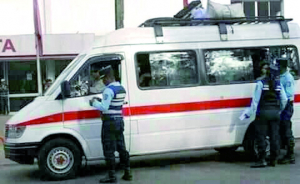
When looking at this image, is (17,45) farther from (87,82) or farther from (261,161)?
(261,161)

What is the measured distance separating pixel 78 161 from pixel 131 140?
3.15 ft

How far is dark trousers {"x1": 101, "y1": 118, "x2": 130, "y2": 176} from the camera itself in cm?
768

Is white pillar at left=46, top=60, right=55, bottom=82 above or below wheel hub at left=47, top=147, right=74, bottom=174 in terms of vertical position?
above

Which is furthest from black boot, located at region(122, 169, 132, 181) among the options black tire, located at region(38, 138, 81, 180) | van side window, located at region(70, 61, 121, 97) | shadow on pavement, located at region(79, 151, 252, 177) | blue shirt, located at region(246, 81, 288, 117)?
blue shirt, located at region(246, 81, 288, 117)

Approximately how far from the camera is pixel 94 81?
27.6ft

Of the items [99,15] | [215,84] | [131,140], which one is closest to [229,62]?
[215,84]

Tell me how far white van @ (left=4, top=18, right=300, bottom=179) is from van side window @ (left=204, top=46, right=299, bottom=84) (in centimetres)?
2

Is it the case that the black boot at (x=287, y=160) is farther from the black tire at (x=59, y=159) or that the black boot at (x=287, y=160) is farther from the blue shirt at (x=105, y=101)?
the black tire at (x=59, y=159)

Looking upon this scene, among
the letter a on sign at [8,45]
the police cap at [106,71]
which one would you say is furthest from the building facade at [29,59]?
the police cap at [106,71]

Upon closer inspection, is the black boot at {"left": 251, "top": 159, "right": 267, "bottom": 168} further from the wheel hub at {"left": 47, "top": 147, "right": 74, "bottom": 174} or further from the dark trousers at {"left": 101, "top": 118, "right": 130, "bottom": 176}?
the wheel hub at {"left": 47, "top": 147, "right": 74, "bottom": 174}

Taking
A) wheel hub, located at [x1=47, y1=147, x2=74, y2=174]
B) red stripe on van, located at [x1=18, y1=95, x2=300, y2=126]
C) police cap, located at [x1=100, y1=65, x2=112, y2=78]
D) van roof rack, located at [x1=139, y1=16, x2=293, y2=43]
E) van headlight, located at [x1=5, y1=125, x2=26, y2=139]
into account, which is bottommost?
wheel hub, located at [x1=47, y1=147, x2=74, y2=174]

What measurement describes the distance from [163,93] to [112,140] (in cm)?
149

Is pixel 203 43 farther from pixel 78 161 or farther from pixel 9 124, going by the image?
pixel 9 124

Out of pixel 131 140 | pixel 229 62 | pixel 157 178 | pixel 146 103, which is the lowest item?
pixel 157 178
